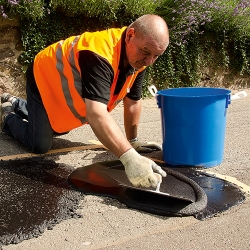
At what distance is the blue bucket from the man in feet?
1.24

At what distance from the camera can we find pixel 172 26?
581cm

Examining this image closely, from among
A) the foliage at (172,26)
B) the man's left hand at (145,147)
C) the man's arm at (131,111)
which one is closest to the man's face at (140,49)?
the man's arm at (131,111)

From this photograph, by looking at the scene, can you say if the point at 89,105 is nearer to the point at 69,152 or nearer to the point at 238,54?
the point at 69,152

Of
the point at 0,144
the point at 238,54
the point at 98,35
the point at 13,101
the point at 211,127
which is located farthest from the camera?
the point at 238,54

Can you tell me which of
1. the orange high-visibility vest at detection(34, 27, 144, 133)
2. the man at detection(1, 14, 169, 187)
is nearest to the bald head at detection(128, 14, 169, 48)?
the man at detection(1, 14, 169, 187)

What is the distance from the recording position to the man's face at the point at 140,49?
2.53m

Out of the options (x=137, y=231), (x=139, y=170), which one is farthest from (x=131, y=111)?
(x=137, y=231)

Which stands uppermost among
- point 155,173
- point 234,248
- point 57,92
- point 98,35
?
point 98,35

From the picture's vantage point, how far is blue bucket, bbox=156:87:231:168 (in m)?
2.89

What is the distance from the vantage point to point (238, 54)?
6.71 meters

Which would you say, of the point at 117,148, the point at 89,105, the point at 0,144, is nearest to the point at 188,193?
the point at 117,148

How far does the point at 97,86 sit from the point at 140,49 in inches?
14.5

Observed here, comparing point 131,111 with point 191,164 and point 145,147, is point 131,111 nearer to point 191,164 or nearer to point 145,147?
point 145,147

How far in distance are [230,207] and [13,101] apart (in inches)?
97.4
